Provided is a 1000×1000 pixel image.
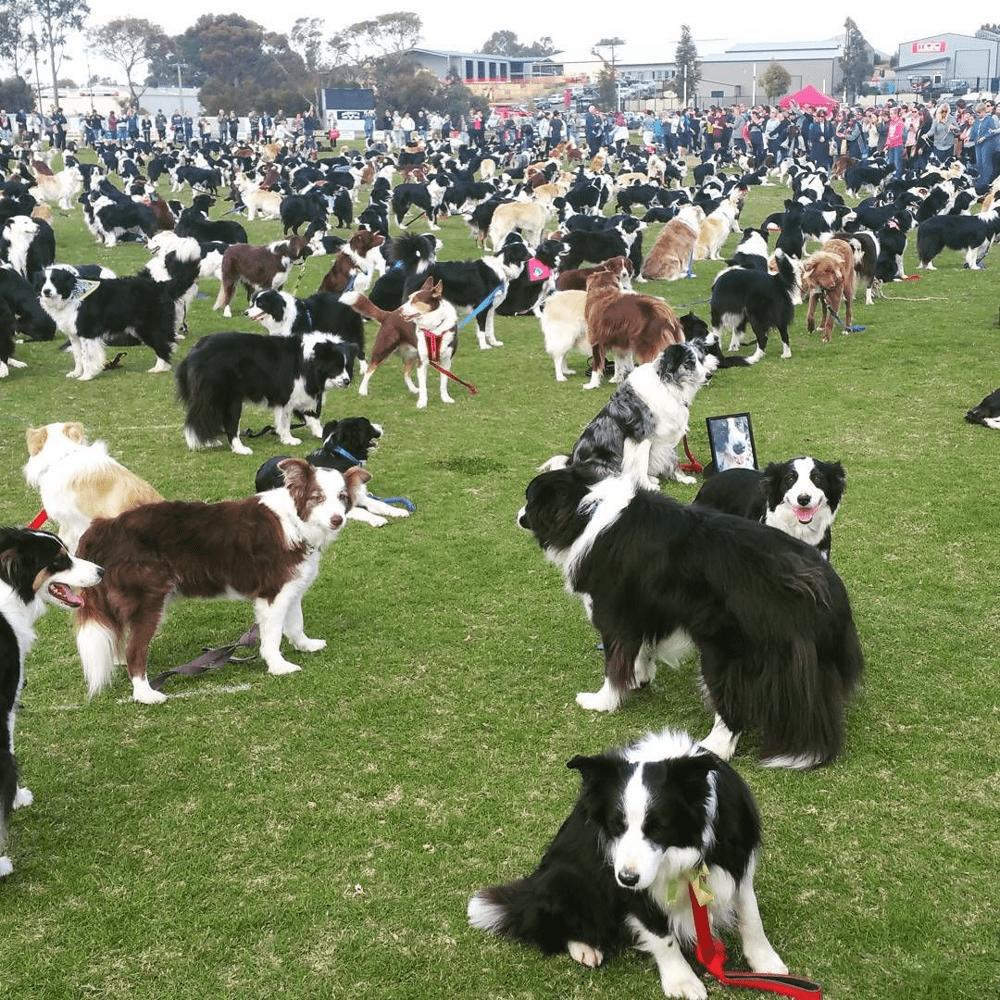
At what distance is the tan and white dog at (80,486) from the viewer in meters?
5.37

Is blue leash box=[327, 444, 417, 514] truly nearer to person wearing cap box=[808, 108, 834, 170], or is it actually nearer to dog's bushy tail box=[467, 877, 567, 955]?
dog's bushy tail box=[467, 877, 567, 955]

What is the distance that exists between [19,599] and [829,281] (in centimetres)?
1033

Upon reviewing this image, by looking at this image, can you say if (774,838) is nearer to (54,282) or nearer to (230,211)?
(54,282)

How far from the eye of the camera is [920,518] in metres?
6.63

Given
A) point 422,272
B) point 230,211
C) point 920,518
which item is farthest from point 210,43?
point 920,518

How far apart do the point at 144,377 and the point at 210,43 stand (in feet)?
254

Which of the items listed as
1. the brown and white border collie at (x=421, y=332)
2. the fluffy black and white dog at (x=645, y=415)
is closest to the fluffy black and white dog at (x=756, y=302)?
the brown and white border collie at (x=421, y=332)

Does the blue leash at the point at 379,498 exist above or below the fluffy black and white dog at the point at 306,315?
below

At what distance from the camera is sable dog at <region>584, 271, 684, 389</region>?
372 inches

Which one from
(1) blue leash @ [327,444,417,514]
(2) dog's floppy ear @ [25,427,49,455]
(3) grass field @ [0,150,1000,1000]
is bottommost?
(3) grass field @ [0,150,1000,1000]

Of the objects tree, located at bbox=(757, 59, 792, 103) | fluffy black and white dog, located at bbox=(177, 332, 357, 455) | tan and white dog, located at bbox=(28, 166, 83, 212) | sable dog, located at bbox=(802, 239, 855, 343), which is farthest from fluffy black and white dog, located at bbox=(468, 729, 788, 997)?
tree, located at bbox=(757, 59, 792, 103)

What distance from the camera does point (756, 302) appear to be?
11.1m

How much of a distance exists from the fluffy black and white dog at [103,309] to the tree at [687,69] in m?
78.3

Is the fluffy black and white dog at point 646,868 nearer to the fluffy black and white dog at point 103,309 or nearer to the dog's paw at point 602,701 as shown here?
the dog's paw at point 602,701
